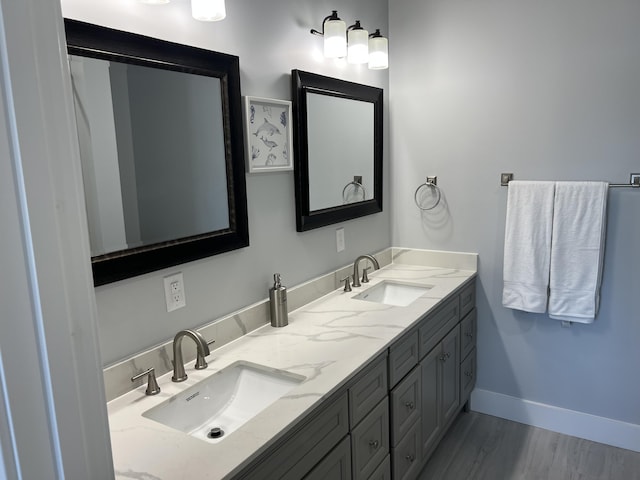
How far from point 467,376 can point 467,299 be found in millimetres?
441

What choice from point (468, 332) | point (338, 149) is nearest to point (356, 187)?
point (338, 149)

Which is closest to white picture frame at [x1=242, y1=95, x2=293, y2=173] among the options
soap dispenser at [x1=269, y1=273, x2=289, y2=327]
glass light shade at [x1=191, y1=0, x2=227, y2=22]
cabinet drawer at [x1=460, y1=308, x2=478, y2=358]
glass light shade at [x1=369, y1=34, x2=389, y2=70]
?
glass light shade at [x1=191, y1=0, x2=227, y2=22]

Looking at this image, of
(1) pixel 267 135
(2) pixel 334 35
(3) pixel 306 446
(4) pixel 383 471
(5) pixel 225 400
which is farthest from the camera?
(2) pixel 334 35

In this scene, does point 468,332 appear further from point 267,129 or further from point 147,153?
point 147,153

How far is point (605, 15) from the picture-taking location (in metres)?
2.29


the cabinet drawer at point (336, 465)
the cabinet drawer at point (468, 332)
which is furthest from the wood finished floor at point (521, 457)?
the cabinet drawer at point (336, 465)

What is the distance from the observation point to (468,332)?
2719mm

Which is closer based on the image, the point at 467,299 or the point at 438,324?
the point at 438,324

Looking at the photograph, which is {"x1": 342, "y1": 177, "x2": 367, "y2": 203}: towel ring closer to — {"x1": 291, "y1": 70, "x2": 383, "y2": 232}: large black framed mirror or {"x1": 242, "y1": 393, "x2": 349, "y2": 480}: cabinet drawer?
{"x1": 291, "y1": 70, "x2": 383, "y2": 232}: large black framed mirror

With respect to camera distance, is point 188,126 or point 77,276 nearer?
point 77,276

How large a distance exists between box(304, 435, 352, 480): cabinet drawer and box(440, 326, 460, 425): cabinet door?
2.92 ft

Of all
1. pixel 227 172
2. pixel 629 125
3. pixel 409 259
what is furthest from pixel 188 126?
pixel 629 125

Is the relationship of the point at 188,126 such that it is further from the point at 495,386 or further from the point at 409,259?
the point at 495,386

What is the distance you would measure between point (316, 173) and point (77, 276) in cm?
184
